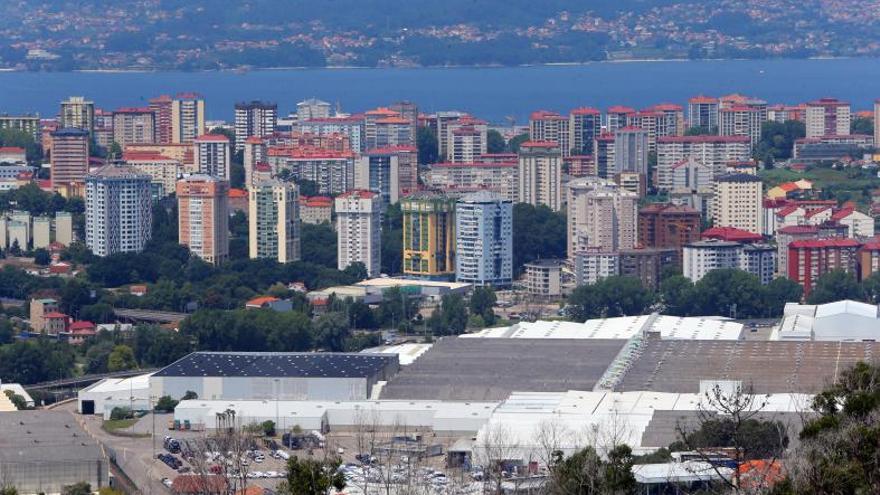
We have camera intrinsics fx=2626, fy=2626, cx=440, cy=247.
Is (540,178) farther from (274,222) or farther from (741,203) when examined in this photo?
(274,222)

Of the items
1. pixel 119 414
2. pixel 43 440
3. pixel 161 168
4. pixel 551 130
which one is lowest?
pixel 119 414

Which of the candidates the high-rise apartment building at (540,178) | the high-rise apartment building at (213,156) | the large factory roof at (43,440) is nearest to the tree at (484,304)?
the high-rise apartment building at (540,178)

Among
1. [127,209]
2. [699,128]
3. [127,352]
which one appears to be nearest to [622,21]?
[699,128]

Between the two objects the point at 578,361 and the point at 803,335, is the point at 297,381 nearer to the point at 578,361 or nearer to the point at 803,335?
the point at 578,361

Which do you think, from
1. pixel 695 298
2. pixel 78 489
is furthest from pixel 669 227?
→ pixel 78 489

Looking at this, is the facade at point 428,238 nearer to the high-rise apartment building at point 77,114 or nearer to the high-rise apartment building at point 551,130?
the high-rise apartment building at point 551,130

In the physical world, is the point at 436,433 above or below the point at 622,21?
below
